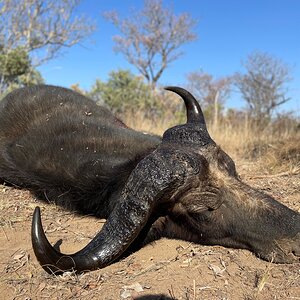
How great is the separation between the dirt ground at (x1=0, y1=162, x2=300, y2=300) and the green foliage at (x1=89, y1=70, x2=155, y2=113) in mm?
12384

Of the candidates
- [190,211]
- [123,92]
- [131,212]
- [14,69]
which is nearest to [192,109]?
[190,211]

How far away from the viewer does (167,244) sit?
304 centimetres

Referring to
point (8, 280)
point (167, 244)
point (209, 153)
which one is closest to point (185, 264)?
point (167, 244)

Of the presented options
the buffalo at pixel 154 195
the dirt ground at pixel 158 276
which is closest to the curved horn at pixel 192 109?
the buffalo at pixel 154 195

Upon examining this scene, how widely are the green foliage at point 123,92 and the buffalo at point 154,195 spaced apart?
11.6m

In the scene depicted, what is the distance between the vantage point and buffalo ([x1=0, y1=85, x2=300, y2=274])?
2.53 m

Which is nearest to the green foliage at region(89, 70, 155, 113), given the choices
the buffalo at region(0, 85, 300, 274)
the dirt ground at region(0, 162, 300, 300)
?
the buffalo at region(0, 85, 300, 274)

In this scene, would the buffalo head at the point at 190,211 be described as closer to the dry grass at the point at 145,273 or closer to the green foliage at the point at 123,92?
the dry grass at the point at 145,273

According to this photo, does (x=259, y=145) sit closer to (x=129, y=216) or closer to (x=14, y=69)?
(x=129, y=216)

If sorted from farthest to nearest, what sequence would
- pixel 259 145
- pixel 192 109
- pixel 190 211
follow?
pixel 259 145 → pixel 192 109 → pixel 190 211

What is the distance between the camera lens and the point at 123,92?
17.4m

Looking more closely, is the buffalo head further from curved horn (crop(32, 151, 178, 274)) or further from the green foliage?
the green foliage

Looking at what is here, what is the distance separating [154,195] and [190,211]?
411 mm

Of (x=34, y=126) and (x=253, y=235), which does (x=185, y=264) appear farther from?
(x=34, y=126)
